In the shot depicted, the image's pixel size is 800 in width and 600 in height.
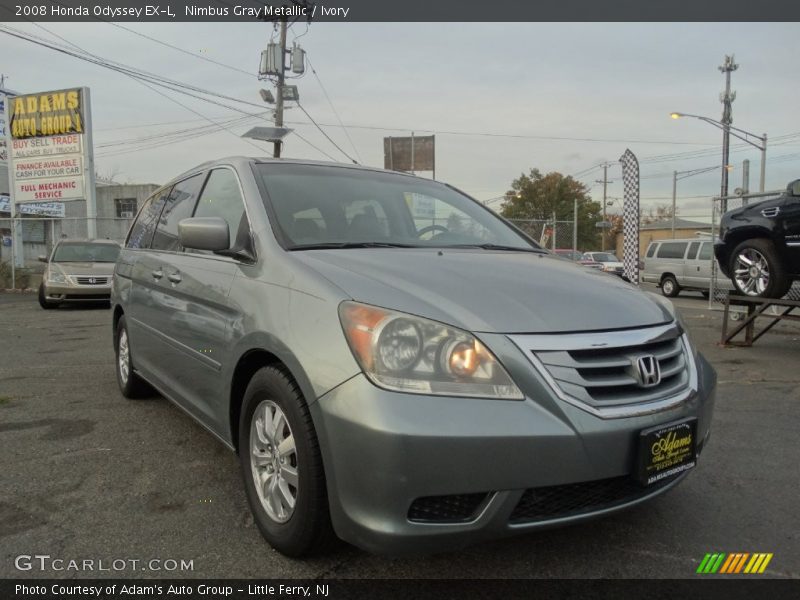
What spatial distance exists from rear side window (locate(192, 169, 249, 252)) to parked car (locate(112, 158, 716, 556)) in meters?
0.07

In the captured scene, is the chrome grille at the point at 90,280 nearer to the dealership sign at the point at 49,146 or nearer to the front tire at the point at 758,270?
the dealership sign at the point at 49,146

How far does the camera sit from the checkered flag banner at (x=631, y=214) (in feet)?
29.9

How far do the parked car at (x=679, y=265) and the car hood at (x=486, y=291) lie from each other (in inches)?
651

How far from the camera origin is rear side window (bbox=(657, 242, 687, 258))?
1860 centimetres

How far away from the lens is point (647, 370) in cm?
212

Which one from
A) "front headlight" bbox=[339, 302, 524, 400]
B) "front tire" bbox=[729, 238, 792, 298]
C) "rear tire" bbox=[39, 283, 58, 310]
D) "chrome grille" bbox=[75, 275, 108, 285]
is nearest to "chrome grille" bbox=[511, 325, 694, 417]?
"front headlight" bbox=[339, 302, 524, 400]

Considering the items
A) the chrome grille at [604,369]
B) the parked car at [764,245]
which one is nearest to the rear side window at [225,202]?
the chrome grille at [604,369]

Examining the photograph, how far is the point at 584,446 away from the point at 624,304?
27.4 inches

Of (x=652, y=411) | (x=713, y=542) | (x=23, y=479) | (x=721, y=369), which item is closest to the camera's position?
(x=652, y=411)

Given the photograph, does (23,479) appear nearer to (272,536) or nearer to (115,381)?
(272,536)

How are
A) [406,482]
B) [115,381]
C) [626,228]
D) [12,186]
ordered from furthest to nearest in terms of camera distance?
[12,186]
[626,228]
[115,381]
[406,482]

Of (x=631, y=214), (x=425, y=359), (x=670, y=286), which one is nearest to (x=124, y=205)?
(x=670, y=286)

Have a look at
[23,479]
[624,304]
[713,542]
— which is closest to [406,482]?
[624,304]

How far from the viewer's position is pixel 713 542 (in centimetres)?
252
